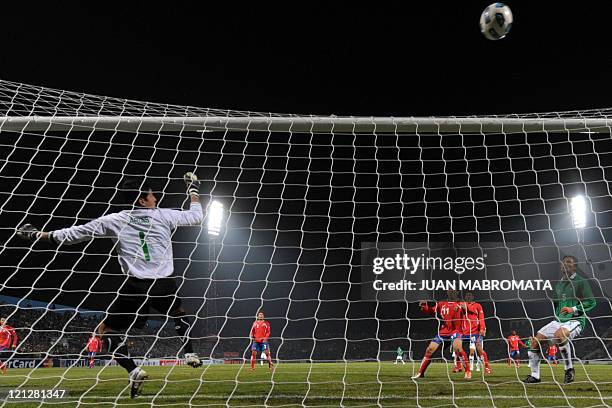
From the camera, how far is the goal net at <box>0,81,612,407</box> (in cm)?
507

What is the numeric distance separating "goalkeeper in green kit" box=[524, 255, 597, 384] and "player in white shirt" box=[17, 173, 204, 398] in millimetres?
4330

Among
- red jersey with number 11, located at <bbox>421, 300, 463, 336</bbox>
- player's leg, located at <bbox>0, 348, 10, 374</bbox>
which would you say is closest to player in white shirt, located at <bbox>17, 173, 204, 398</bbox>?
player's leg, located at <bbox>0, 348, 10, 374</bbox>

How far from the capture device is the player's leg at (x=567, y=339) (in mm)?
6398

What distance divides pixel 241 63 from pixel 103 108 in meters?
11.6

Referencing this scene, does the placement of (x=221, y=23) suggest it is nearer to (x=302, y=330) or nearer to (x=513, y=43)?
(x=513, y=43)

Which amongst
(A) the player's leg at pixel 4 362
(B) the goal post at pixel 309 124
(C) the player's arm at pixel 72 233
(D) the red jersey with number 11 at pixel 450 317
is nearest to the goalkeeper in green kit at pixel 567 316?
(D) the red jersey with number 11 at pixel 450 317

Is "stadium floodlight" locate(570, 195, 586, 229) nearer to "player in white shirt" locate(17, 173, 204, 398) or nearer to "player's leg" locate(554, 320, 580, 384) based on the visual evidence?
"player's leg" locate(554, 320, 580, 384)

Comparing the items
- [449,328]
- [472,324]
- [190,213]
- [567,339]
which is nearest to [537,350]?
[567,339]

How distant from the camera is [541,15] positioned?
14945 millimetres

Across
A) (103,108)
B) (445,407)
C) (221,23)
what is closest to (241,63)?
(221,23)

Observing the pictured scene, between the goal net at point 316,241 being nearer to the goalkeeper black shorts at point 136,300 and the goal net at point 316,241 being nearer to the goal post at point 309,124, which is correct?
the goal post at point 309,124

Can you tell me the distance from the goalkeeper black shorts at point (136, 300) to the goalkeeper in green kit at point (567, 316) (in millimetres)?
4418

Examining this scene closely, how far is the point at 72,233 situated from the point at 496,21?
14.7 feet

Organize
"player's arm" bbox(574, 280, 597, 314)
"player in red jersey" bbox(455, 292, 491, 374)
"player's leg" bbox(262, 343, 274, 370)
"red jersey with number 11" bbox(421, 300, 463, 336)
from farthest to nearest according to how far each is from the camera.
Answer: "player's leg" bbox(262, 343, 274, 370) → "player in red jersey" bbox(455, 292, 491, 374) → "red jersey with number 11" bbox(421, 300, 463, 336) → "player's arm" bbox(574, 280, 597, 314)
